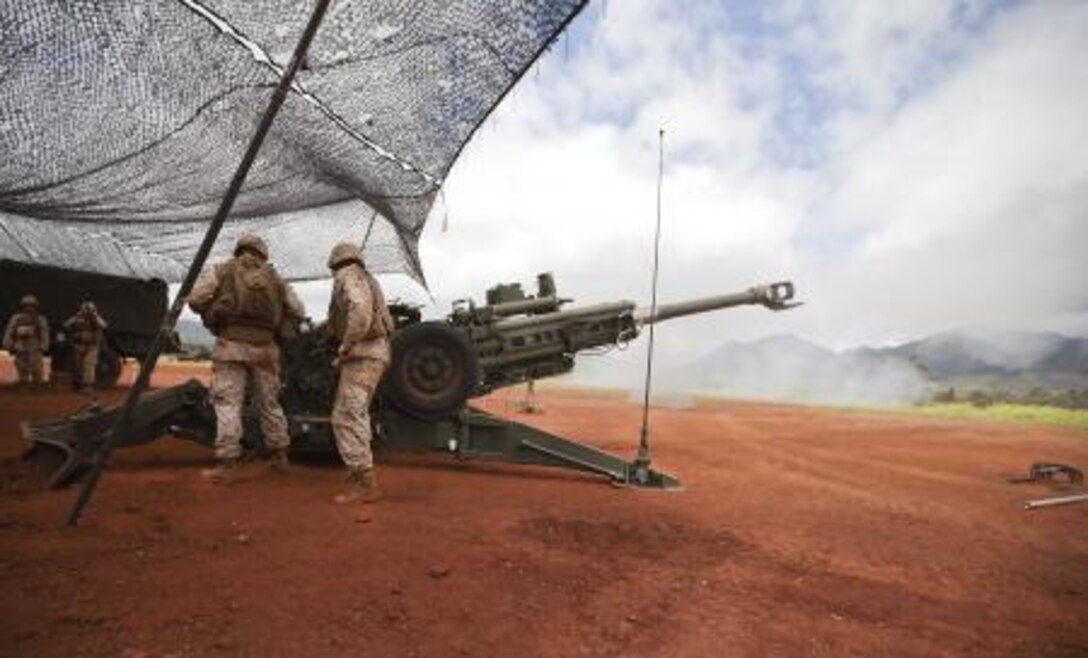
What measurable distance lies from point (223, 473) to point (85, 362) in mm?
10081

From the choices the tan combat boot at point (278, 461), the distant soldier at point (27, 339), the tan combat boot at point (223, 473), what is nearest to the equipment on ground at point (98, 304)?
the distant soldier at point (27, 339)

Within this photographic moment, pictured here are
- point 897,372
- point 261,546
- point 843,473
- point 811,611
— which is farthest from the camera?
point 897,372

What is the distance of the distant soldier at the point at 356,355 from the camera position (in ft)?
17.2

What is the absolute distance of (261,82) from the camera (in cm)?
553

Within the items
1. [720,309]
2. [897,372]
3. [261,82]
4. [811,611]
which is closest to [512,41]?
[261,82]

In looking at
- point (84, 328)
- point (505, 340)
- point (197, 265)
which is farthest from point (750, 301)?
point (84, 328)

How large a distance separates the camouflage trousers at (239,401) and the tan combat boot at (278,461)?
0.28ft

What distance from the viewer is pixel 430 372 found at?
6.47m

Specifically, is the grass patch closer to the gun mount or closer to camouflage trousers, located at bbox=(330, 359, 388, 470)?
the gun mount

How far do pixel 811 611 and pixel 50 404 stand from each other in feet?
34.9

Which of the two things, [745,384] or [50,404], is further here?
[745,384]

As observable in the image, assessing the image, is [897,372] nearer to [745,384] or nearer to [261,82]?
[745,384]

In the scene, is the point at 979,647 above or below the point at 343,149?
below

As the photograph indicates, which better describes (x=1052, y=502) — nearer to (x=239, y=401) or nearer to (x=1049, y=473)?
(x=1049, y=473)
